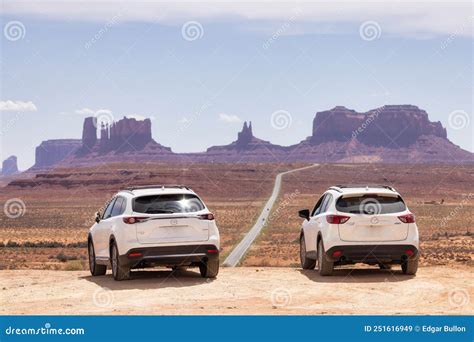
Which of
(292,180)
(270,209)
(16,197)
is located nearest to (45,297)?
(270,209)

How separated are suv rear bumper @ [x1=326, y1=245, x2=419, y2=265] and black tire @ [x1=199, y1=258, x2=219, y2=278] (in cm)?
193

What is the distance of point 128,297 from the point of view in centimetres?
1305

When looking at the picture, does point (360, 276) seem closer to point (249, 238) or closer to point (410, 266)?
point (410, 266)

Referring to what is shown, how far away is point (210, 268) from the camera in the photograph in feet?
50.3

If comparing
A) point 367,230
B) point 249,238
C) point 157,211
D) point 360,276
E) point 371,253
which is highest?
point 157,211

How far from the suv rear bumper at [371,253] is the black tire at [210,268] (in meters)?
1.93

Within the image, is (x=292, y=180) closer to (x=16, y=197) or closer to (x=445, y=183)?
(x=445, y=183)

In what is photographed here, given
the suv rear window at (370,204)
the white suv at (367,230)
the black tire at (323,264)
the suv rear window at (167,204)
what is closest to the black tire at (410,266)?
the white suv at (367,230)

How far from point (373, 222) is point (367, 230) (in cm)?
17

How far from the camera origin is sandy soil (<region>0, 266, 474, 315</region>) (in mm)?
11852

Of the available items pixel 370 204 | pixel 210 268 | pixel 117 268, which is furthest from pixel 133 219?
pixel 370 204

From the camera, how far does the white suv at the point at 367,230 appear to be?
1523cm

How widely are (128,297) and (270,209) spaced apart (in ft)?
238

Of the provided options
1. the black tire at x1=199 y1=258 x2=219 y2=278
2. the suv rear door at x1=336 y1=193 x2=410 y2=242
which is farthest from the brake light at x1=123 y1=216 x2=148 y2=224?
the suv rear door at x1=336 y1=193 x2=410 y2=242
